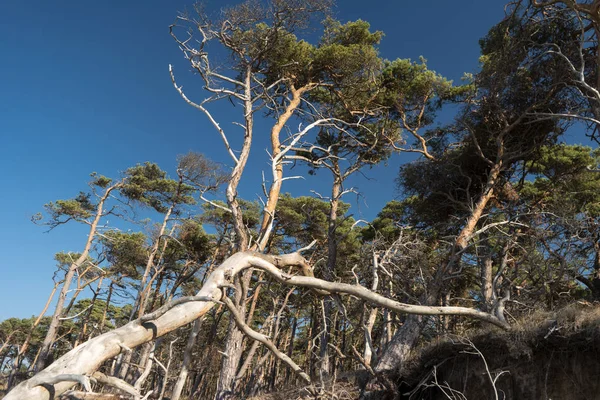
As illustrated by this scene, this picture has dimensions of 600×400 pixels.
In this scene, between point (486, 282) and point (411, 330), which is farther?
point (486, 282)

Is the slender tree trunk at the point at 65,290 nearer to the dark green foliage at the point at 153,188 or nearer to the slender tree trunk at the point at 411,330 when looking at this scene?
the dark green foliage at the point at 153,188

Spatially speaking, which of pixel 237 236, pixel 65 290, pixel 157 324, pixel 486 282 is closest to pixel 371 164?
pixel 486 282

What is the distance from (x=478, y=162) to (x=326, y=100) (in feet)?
15.2

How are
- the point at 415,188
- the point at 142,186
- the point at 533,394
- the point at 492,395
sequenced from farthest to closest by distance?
the point at 142,186 → the point at 415,188 → the point at 492,395 → the point at 533,394

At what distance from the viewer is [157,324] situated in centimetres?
318

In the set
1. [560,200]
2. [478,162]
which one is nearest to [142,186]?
[478,162]

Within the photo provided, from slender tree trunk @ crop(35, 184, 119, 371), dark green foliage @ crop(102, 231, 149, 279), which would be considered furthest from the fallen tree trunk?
dark green foliage @ crop(102, 231, 149, 279)

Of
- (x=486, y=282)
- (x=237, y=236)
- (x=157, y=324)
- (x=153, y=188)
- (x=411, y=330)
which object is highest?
(x=153, y=188)

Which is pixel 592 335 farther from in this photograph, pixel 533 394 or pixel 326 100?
pixel 326 100

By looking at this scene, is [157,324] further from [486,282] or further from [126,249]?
[126,249]

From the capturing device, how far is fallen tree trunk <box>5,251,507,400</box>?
92.9 inches

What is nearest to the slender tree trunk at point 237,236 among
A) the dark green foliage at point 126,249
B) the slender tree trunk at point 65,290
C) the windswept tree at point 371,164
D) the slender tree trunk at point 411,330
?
the windswept tree at point 371,164

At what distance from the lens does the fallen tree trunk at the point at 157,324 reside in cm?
236

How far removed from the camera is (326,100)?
1080cm
